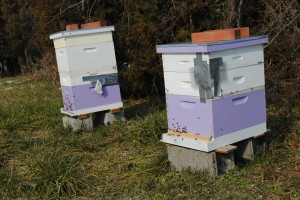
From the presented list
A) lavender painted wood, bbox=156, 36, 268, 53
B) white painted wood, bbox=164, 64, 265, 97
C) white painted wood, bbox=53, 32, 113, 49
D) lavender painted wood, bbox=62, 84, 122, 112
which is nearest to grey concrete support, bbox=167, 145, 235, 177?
white painted wood, bbox=164, 64, 265, 97

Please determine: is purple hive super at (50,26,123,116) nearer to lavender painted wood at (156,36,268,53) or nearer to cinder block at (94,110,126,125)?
cinder block at (94,110,126,125)

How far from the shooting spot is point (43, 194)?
3432mm

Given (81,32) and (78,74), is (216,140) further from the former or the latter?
(81,32)

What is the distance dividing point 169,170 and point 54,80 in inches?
331

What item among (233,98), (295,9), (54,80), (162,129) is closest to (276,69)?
(295,9)

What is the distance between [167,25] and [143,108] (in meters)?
1.50

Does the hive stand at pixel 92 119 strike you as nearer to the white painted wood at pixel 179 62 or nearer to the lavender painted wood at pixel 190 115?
the lavender painted wood at pixel 190 115

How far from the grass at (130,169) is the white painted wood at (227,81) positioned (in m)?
0.69

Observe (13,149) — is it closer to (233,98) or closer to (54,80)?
(233,98)

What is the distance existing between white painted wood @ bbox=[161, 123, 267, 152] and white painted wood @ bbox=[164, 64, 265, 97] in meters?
0.38

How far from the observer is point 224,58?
134 inches

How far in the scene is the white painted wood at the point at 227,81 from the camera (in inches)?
136

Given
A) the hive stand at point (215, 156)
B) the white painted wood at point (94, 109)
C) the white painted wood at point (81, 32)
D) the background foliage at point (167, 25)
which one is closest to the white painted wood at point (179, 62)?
the hive stand at point (215, 156)

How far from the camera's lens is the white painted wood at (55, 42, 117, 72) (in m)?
5.43
